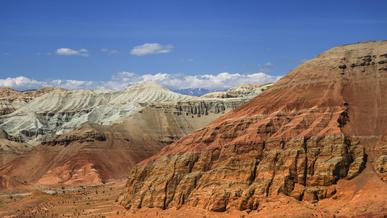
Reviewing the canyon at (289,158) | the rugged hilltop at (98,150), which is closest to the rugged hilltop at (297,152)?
the canyon at (289,158)

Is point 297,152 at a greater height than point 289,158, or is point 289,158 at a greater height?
point 297,152

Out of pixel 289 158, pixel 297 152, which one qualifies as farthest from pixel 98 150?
pixel 297 152

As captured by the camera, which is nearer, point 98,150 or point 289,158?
point 289,158

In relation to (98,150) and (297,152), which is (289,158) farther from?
(98,150)

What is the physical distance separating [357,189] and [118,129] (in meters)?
117

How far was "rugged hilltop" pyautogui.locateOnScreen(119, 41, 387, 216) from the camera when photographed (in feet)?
232

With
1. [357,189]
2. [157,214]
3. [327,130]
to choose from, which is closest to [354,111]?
[327,130]

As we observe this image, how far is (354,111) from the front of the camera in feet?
255

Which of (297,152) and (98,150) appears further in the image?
(98,150)

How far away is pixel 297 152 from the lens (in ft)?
242

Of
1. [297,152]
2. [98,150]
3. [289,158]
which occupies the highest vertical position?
[297,152]

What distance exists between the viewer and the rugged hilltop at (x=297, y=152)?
232 feet

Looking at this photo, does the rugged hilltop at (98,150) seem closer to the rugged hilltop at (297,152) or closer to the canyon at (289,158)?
the canyon at (289,158)

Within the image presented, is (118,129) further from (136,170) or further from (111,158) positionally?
(136,170)
